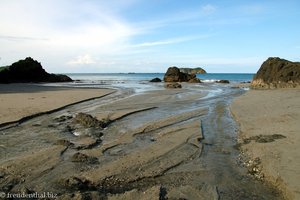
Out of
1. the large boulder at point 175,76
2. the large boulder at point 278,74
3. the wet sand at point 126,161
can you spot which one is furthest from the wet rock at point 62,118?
the large boulder at point 175,76

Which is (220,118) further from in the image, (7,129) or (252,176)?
(7,129)

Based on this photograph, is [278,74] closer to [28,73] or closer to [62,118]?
A: [62,118]

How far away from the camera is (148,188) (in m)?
6.05

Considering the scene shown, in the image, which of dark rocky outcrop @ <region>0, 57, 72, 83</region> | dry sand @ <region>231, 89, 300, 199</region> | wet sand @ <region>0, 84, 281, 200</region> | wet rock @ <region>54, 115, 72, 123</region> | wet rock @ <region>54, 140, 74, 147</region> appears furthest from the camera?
dark rocky outcrop @ <region>0, 57, 72, 83</region>

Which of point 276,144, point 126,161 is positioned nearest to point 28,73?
point 126,161

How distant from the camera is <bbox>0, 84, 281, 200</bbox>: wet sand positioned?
19.7ft

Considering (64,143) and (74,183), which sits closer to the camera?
(74,183)

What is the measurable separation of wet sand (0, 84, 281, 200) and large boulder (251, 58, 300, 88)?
26178mm

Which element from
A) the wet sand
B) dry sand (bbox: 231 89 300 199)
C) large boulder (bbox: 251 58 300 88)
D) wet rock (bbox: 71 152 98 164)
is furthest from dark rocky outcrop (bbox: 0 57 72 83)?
wet rock (bbox: 71 152 98 164)

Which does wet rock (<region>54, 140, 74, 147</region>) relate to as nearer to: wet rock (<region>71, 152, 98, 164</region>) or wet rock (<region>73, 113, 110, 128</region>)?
wet rock (<region>71, 152, 98, 164</region>)

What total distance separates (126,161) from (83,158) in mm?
1102

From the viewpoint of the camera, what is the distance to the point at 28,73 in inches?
2461

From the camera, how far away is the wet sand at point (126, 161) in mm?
5996

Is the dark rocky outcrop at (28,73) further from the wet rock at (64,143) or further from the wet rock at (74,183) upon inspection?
the wet rock at (74,183)
